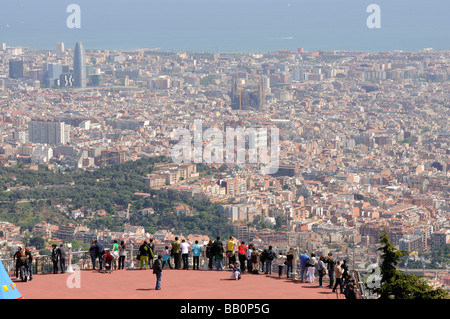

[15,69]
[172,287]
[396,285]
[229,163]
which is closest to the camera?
[172,287]

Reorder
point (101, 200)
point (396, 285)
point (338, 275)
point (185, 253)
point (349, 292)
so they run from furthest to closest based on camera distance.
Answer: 1. point (101, 200)
2. point (185, 253)
3. point (396, 285)
4. point (338, 275)
5. point (349, 292)

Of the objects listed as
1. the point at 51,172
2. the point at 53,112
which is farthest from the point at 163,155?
the point at 53,112

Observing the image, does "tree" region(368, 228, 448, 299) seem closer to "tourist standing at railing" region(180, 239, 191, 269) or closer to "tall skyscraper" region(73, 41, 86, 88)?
"tourist standing at railing" region(180, 239, 191, 269)

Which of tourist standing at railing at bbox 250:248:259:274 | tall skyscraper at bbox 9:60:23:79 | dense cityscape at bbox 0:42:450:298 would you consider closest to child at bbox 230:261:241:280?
tourist standing at railing at bbox 250:248:259:274

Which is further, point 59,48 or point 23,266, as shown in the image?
point 59,48

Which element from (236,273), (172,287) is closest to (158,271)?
(172,287)

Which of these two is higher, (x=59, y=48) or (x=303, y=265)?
(x=59, y=48)

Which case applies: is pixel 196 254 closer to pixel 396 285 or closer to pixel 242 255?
pixel 242 255
